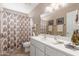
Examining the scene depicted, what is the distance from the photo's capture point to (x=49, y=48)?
7.21 ft

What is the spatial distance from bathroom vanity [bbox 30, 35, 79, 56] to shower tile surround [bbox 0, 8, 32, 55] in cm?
24

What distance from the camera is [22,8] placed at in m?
2.51

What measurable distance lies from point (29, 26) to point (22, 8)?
1.31 feet

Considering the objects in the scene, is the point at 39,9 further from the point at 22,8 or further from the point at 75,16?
the point at 75,16

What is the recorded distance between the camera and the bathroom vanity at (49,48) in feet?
5.94

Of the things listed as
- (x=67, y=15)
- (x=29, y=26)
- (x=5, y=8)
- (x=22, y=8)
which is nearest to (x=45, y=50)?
(x=29, y=26)

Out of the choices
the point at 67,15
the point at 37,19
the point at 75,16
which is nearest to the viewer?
the point at 75,16

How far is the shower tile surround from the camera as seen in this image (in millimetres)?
2455

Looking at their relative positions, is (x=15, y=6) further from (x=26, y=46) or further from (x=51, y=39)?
(x=51, y=39)

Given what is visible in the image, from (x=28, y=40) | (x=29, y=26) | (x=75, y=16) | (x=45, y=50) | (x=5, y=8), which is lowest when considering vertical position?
(x=45, y=50)

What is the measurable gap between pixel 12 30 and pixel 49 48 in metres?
0.86

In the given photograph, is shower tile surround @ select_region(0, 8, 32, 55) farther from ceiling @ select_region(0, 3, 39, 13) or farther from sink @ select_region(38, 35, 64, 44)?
sink @ select_region(38, 35, 64, 44)

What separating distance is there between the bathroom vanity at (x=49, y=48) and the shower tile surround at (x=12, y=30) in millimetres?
241

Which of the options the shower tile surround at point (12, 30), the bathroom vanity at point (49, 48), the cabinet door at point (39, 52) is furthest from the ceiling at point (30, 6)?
the cabinet door at point (39, 52)
